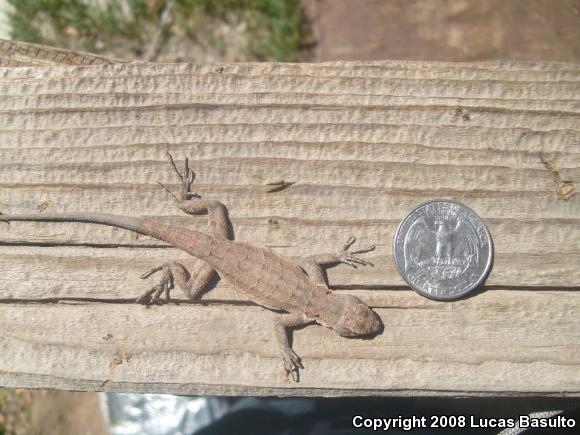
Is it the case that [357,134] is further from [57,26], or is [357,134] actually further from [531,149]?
[57,26]

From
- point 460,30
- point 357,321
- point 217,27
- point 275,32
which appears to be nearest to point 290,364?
point 357,321

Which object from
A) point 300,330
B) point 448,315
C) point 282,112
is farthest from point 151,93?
point 448,315

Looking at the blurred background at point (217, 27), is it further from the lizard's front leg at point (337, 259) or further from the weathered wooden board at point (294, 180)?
the lizard's front leg at point (337, 259)

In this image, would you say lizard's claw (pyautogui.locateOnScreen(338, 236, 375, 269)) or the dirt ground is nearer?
lizard's claw (pyautogui.locateOnScreen(338, 236, 375, 269))

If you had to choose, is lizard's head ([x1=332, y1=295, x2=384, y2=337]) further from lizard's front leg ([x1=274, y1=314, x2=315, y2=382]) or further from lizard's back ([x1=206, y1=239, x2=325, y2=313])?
lizard's back ([x1=206, y1=239, x2=325, y2=313])

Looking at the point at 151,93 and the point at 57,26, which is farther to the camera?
the point at 57,26

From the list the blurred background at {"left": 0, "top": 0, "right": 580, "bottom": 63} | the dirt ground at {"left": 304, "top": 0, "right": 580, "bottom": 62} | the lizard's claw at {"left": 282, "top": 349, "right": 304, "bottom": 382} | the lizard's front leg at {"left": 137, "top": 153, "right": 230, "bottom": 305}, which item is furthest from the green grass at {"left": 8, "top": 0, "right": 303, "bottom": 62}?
the lizard's claw at {"left": 282, "top": 349, "right": 304, "bottom": 382}

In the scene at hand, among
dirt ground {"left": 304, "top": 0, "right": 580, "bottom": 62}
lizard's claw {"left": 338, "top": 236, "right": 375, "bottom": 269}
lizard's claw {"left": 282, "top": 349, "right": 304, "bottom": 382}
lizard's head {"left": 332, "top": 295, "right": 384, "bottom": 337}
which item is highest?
dirt ground {"left": 304, "top": 0, "right": 580, "bottom": 62}
